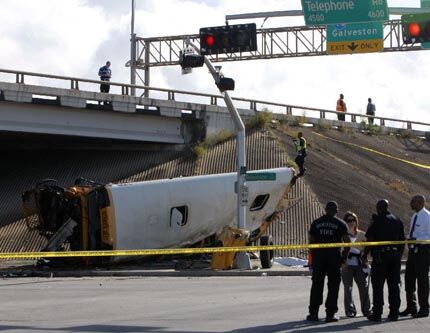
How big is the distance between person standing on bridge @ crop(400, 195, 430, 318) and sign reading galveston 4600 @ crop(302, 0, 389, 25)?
87.0 feet

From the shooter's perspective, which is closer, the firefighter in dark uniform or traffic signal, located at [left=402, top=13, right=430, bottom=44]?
the firefighter in dark uniform

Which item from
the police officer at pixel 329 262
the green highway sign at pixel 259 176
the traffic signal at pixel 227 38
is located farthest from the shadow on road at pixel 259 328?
the traffic signal at pixel 227 38

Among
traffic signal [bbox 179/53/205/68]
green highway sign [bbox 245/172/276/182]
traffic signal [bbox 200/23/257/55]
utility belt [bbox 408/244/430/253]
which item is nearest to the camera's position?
utility belt [bbox 408/244/430/253]

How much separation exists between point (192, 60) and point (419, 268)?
40.6 feet

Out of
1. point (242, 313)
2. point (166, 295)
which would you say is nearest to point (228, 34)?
point (166, 295)

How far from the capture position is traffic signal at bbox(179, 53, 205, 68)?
26.5 m

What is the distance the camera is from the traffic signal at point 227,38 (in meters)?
31.4

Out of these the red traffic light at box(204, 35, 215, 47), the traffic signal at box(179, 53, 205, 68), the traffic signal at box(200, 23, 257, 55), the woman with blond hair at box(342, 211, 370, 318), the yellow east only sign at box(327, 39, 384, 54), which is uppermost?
the yellow east only sign at box(327, 39, 384, 54)

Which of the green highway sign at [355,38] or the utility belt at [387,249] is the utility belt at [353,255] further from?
the green highway sign at [355,38]

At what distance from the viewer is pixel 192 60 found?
26.5 metres

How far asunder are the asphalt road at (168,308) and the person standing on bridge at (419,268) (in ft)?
0.89

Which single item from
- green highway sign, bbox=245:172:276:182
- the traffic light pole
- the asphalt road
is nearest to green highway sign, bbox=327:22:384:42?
the traffic light pole

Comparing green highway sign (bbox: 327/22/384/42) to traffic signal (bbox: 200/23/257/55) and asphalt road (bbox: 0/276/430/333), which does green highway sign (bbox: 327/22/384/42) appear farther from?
asphalt road (bbox: 0/276/430/333)

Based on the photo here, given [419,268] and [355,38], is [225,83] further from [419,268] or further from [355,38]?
[355,38]
